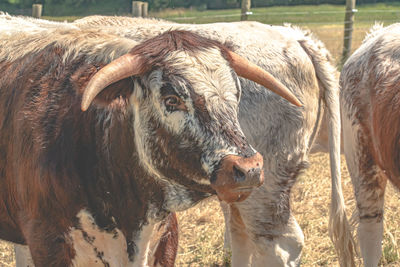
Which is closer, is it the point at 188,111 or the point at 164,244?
the point at 188,111

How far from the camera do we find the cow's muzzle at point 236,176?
243cm

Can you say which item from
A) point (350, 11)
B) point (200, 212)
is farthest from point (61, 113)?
point (350, 11)

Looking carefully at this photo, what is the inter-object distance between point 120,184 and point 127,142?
0.19 metres

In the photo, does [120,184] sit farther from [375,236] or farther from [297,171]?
[375,236]

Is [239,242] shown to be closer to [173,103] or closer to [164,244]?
[164,244]

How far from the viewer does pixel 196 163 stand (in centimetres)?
260

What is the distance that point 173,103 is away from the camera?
104 inches

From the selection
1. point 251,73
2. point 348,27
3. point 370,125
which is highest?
point 251,73

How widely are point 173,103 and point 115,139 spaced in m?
0.37

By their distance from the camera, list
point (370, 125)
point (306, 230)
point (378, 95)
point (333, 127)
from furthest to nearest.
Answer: point (306, 230), point (370, 125), point (378, 95), point (333, 127)

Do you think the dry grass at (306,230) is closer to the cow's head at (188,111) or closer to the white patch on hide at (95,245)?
the white patch on hide at (95,245)

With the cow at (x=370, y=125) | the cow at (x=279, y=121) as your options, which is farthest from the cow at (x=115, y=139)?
Result: the cow at (x=370, y=125)

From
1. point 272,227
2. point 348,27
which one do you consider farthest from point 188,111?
point 348,27

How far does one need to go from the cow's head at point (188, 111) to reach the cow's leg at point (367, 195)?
7.56ft
